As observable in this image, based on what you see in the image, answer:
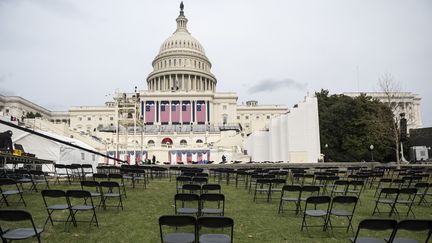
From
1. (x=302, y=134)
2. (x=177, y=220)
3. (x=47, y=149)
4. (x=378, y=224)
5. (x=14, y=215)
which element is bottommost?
(x=378, y=224)

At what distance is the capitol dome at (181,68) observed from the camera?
11794 centimetres

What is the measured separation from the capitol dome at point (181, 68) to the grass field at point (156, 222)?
104 metres

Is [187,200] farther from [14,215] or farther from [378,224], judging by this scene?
[378,224]

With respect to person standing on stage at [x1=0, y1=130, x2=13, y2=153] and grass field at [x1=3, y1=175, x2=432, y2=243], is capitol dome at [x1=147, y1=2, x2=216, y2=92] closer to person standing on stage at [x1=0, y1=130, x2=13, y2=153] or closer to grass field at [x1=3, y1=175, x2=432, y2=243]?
person standing on stage at [x1=0, y1=130, x2=13, y2=153]

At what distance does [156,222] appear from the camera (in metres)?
8.18

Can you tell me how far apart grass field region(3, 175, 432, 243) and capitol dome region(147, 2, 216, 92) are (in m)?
104

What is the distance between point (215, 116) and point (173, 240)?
346 ft

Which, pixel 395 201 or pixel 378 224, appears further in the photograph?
pixel 395 201

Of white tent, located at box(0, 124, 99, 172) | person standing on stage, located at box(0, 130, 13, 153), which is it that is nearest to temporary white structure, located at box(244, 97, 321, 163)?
white tent, located at box(0, 124, 99, 172)

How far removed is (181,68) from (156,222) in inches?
4361

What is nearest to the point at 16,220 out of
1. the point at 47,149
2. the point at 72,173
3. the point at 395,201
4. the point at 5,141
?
the point at 395,201

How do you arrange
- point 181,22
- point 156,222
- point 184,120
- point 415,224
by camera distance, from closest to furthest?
point 415,224, point 156,222, point 184,120, point 181,22

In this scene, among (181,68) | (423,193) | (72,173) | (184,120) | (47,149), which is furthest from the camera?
(181,68)

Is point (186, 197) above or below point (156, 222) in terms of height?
above
